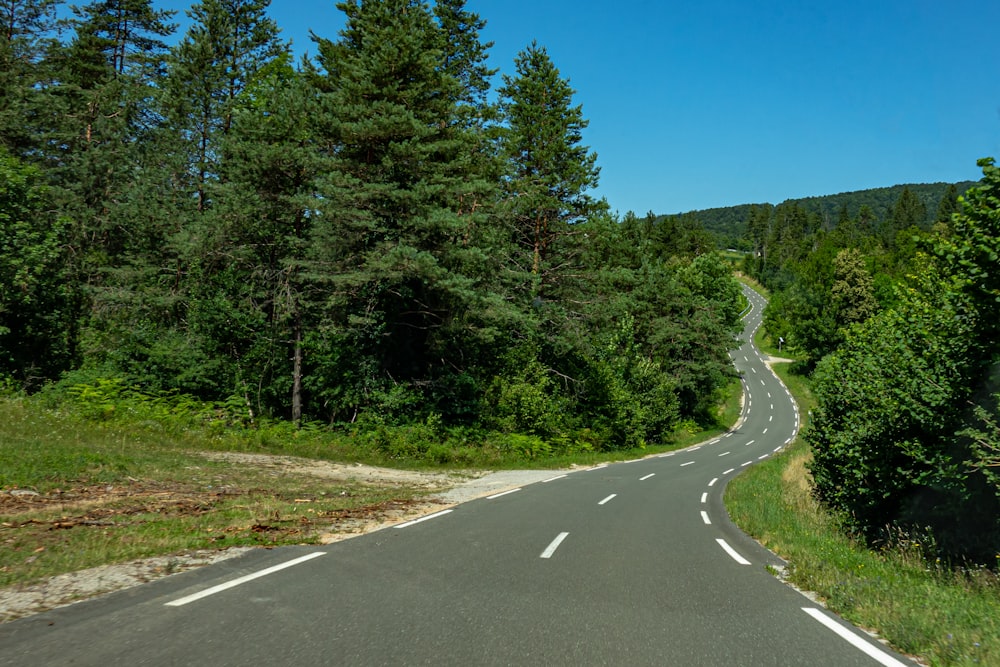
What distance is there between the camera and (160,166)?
27.0m

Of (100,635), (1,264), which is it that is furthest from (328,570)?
(1,264)

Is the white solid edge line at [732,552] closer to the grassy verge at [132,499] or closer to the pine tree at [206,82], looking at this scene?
the grassy verge at [132,499]

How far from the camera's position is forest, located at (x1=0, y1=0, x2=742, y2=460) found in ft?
67.3

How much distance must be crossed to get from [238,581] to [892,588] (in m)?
7.07

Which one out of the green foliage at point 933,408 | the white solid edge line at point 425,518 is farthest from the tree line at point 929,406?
the white solid edge line at point 425,518

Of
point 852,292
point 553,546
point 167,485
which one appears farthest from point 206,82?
point 852,292

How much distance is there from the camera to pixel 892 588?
6539 millimetres

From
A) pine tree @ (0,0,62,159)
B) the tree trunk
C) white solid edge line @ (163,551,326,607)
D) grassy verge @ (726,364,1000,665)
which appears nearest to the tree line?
grassy verge @ (726,364,1000,665)

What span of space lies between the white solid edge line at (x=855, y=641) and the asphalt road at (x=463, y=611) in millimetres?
20

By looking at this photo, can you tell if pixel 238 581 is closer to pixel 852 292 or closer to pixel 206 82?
pixel 206 82

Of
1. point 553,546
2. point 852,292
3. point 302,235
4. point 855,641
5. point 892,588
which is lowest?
point 553,546

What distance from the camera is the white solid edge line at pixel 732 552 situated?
317 inches

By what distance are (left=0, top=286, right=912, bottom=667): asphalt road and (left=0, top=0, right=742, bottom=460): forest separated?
510 inches

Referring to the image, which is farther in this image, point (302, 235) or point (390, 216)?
point (302, 235)
